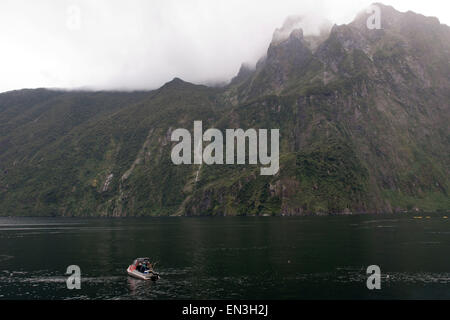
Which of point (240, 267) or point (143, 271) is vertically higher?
point (143, 271)

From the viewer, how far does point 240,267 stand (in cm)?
10612

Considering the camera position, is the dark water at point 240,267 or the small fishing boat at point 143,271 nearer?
the dark water at point 240,267

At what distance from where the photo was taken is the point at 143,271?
97.6 metres

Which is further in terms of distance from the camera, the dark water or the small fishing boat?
the small fishing boat

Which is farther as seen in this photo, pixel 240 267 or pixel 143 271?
pixel 240 267

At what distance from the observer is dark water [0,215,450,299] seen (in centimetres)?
8069

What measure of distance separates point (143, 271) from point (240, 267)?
78.5 ft

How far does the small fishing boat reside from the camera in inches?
3735

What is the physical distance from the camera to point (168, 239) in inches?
6924

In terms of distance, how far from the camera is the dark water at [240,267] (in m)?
80.7

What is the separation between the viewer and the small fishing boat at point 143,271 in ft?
311

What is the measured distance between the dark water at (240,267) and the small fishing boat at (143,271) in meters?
1.89

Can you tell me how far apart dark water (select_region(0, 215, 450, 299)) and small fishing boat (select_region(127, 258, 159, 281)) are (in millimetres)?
1885
